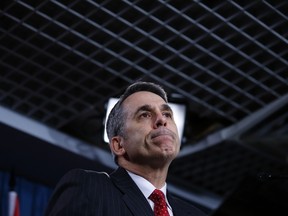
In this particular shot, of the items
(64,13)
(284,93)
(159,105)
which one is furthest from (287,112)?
(159,105)

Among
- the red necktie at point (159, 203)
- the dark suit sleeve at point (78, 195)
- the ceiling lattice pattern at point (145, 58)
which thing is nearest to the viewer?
the dark suit sleeve at point (78, 195)

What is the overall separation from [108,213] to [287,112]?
305cm

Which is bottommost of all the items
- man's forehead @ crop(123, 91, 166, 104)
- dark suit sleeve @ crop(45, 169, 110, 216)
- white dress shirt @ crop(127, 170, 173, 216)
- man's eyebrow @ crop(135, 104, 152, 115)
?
dark suit sleeve @ crop(45, 169, 110, 216)

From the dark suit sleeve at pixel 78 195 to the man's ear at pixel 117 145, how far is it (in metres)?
0.13

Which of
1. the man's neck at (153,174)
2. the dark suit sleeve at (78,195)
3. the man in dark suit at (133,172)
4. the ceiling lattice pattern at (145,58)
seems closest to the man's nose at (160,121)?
the man in dark suit at (133,172)

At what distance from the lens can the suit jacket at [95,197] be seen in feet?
6.27

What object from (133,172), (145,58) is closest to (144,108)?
(133,172)

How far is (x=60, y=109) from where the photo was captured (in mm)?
4723

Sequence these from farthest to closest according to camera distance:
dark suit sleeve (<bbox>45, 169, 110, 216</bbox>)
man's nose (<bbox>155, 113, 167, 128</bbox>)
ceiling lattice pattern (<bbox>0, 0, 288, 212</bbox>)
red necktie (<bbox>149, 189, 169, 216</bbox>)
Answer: ceiling lattice pattern (<bbox>0, 0, 288, 212</bbox>)
man's nose (<bbox>155, 113, 167, 128</bbox>)
red necktie (<bbox>149, 189, 169, 216</bbox>)
dark suit sleeve (<bbox>45, 169, 110, 216</bbox>)

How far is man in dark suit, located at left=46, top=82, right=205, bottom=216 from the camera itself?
1951mm

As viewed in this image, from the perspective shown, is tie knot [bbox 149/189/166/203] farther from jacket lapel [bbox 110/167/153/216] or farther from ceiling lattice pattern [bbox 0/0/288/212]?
ceiling lattice pattern [bbox 0/0/288/212]

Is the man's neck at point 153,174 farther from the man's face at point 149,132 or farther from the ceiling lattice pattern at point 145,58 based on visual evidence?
the ceiling lattice pattern at point 145,58

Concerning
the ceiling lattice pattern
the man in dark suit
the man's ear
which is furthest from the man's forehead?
the ceiling lattice pattern

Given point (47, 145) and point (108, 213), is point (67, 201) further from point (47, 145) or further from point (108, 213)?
point (47, 145)
